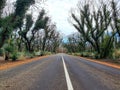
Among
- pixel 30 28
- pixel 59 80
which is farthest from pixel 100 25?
pixel 59 80

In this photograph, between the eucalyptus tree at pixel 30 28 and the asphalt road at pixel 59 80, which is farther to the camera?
the eucalyptus tree at pixel 30 28

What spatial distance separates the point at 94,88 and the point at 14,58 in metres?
20.2

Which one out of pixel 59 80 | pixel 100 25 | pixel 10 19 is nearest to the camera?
pixel 59 80

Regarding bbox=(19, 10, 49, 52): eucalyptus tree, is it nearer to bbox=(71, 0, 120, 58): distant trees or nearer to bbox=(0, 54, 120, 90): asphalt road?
bbox=(71, 0, 120, 58): distant trees

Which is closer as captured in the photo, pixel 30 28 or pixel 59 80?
pixel 59 80

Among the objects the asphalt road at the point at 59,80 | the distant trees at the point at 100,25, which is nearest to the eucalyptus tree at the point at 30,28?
the distant trees at the point at 100,25

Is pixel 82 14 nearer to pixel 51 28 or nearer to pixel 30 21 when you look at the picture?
pixel 30 21

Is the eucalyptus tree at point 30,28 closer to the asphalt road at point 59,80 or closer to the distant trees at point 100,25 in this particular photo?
the distant trees at point 100,25

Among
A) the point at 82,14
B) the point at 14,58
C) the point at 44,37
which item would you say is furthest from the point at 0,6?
the point at 44,37

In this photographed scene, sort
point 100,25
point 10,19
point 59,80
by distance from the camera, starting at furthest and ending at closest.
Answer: point 100,25
point 10,19
point 59,80

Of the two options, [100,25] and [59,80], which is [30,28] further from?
[59,80]

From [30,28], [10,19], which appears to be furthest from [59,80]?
[30,28]

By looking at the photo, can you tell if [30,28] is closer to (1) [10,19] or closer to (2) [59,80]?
(1) [10,19]

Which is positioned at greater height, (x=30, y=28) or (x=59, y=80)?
(x=30, y=28)
